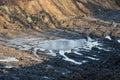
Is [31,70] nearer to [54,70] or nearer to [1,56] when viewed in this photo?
[54,70]

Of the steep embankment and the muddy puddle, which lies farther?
the steep embankment

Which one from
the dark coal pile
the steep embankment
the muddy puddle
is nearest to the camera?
the dark coal pile

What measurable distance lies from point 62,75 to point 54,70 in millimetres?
1013

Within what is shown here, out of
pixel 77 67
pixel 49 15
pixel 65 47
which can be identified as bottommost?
pixel 65 47

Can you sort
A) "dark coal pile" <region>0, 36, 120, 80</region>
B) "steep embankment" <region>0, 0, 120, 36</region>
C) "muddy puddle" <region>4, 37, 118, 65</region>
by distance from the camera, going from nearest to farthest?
"dark coal pile" <region>0, 36, 120, 80</region>
"muddy puddle" <region>4, 37, 118, 65</region>
"steep embankment" <region>0, 0, 120, 36</region>

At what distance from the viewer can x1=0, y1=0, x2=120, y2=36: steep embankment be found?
3116 centimetres

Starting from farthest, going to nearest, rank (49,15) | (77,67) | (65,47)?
(49,15) → (65,47) → (77,67)

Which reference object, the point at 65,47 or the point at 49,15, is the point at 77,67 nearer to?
the point at 65,47

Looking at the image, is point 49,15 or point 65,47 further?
point 49,15

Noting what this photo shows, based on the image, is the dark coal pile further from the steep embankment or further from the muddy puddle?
the steep embankment

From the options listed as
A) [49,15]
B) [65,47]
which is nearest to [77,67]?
[65,47]

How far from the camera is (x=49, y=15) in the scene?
34969 mm

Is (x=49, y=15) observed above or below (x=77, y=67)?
above

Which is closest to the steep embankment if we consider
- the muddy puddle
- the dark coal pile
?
the muddy puddle
